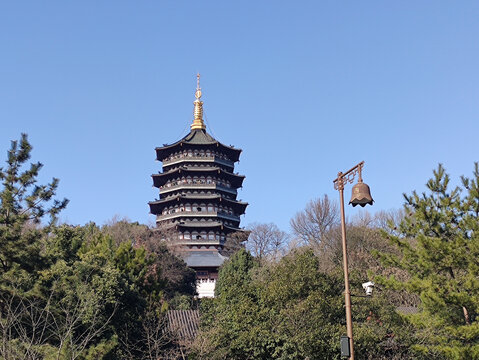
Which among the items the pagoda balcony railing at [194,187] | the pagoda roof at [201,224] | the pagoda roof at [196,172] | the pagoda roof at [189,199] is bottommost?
the pagoda roof at [201,224]

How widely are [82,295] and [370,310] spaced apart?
31.3 ft

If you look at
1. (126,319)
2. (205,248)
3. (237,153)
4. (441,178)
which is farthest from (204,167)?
(441,178)

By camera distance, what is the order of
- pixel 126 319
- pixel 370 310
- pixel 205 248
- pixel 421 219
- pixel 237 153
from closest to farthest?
pixel 421 219
pixel 370 310
pixel 126 319
pixel 205 248
pixel 237 153

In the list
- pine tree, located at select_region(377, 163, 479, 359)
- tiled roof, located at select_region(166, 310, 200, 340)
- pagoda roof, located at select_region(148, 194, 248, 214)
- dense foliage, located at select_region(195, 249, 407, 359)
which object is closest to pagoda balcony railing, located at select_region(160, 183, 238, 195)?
pagoda roof, located at select_region(148, 194, 248, 214)

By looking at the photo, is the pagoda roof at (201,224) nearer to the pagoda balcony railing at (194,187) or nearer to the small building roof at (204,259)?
the small building roof at (204,259)

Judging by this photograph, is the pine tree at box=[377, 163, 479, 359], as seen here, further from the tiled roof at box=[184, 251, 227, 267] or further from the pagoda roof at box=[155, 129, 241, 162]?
the pagoda roof at box=[155, 129, 241, 162]

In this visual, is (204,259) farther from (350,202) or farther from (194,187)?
(350,202)

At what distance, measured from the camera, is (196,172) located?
4916cm

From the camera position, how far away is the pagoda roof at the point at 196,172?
48938mm

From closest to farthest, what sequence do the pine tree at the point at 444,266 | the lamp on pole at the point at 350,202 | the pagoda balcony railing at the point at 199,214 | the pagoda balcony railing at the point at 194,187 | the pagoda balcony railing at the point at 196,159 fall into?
the lamp on pole at the point at 350,202, the pine tree at the point at 444,266, the pagoda balcony railing at the point at 199,214, the pagoda balcony railing at the point at 194,187, the pagoda balcony railing at the point at 196,159

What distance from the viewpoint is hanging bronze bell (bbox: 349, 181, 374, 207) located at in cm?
1016

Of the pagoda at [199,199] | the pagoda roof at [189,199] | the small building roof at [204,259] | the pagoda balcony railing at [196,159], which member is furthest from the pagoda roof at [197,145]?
the small building roof at [204,259]

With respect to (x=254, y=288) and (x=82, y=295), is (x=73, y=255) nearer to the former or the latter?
(x=82, y=295)

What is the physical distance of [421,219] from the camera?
15.6m
